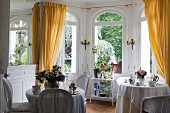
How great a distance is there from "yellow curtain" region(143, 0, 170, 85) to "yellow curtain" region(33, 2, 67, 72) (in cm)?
237

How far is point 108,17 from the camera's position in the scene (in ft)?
18.6

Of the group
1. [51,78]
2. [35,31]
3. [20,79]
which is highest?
[35,31]

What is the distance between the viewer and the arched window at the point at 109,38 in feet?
18.1

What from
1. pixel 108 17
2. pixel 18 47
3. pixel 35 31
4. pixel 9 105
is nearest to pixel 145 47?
pixel 108 17

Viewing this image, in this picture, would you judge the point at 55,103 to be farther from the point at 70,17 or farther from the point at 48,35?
the point at 70,17

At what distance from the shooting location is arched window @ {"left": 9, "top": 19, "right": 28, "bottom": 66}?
3984 mm

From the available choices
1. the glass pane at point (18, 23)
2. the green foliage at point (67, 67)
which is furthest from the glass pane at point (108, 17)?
the glass pane at point (18, 23)

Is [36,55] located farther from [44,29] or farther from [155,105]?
[155,105]

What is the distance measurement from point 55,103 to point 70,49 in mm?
3297

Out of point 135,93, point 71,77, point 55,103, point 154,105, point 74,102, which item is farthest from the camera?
point 71,77

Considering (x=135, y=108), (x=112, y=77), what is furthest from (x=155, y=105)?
(x=112, y=77)

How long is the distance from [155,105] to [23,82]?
2.91 meters

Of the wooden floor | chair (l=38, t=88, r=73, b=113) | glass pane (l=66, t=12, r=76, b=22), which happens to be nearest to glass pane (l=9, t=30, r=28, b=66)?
glass pane (l=66, t=12, r=76, b=22)

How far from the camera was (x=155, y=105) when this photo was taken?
266 centimetres
